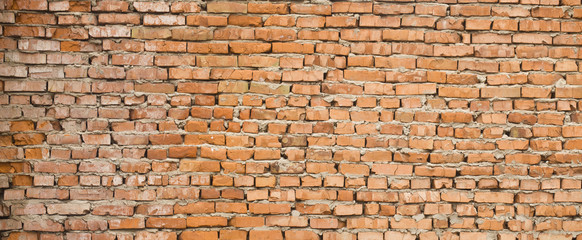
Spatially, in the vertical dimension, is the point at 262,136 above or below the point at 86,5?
below

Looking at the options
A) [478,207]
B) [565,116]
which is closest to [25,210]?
[478,207]

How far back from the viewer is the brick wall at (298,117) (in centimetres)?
201

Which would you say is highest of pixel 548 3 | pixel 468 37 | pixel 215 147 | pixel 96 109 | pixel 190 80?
pixel 548 3

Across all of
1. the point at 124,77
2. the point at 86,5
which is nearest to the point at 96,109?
the point at 124,77

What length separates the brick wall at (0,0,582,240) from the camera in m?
2.01

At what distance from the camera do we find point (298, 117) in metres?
2.04

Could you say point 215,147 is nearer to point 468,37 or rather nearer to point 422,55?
point 422,55

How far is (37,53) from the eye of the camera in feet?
6.60

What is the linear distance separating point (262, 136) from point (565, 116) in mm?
1775

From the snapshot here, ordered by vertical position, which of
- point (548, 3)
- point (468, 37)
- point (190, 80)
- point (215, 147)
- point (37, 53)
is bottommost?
point (215, 147)

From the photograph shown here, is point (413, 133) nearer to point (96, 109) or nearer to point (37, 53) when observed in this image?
point (96, 109)

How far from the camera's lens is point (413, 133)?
2.05m

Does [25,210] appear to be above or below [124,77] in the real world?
below

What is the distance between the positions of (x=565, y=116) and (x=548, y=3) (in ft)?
2.20
